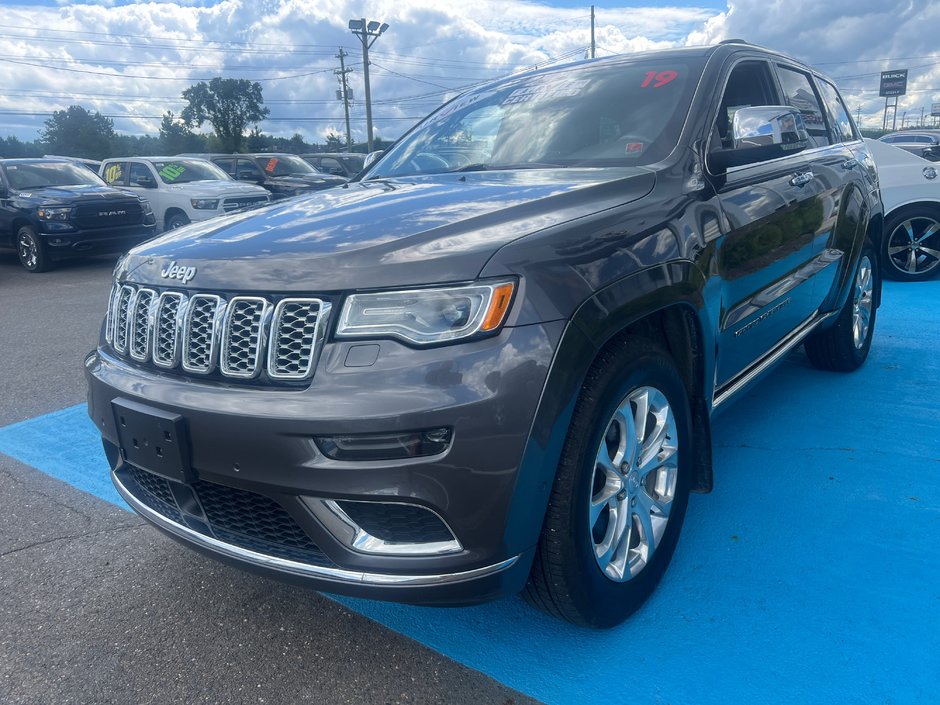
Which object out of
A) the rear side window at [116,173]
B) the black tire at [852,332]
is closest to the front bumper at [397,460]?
the black tire at [852,332]

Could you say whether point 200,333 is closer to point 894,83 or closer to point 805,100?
point 805,100

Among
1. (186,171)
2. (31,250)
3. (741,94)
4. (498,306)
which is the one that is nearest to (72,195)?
(31,250)

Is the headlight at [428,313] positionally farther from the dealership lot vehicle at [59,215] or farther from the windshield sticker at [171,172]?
the windshield sticker at [171,172]

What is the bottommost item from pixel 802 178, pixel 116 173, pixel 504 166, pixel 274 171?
pixel 802 178

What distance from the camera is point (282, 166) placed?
15930 mm

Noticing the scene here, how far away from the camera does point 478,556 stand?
185 cm

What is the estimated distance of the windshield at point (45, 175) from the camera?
39.0 ft

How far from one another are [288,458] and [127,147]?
70876mm

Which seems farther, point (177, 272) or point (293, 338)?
point (177, 272)

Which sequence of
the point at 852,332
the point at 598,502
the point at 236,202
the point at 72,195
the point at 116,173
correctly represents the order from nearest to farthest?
the point at 598,502
the point at 852,332
the point at 72,195
the point at 236,202
the point at 116,173

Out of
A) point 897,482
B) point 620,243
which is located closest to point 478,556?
point 620,243

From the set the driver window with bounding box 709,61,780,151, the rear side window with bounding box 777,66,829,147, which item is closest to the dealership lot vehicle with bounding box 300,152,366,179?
the rear side window with bounding box 777,66,829,147

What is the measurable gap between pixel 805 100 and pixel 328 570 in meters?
3.60

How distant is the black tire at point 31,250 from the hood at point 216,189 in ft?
7.84
